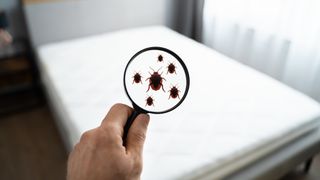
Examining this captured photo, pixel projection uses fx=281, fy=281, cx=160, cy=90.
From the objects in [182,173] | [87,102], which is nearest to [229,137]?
[182,173]

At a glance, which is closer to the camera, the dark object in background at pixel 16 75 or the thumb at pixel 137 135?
the thumb at pixel 137 135

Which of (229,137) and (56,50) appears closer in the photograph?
(229,137)

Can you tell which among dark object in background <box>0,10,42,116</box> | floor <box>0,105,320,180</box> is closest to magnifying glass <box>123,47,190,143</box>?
floor <box>0,105,320,180</box>

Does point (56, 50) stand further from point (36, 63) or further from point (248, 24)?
point (248, 24)

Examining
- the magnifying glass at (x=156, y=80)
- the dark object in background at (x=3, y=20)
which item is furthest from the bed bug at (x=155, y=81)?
the dark object in background at (x=3, y=20)

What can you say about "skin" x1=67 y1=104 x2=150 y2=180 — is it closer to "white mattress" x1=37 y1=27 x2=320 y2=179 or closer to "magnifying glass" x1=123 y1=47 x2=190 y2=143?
"magnifying glass" x1=123 y1=47 x2=190 y2=143

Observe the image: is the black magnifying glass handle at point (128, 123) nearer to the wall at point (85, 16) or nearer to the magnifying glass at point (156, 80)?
the magnifying glass at point (156, 80)
